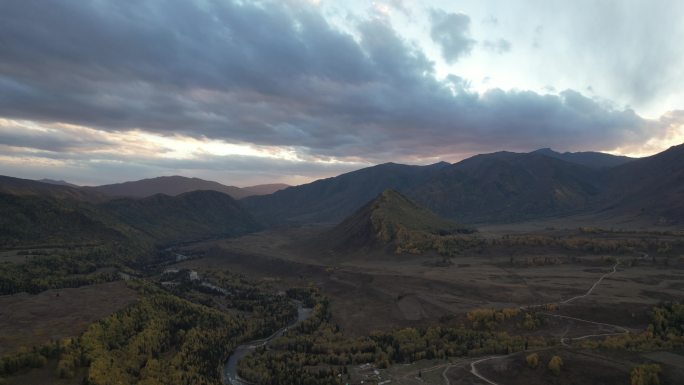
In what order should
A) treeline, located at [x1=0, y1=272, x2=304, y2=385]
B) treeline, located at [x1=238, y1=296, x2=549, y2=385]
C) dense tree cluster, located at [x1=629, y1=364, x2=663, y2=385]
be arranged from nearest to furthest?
dense tree cluster, located at [x1=629, y1=364, x2=663, y2=385] < treeline, located at [x1=0, y1=272, x2=304, y2=385] < treeline, located at [x1=238, y1=296, x2=549, y2=385]

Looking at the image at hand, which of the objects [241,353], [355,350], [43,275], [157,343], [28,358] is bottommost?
[241,353]

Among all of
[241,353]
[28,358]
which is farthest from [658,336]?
[28,358]

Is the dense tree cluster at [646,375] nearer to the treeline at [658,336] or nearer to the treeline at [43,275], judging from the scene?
the treeline at [658,336]

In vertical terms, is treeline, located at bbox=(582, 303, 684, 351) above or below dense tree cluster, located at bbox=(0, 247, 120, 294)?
above

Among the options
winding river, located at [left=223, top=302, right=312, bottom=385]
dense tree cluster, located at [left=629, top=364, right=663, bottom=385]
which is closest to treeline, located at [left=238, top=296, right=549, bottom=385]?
winding river, located at [left=223, top=302, right=312, bottom=385]

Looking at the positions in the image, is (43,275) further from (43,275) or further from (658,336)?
(658,336)

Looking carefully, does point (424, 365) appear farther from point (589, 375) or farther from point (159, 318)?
point (159, 318)

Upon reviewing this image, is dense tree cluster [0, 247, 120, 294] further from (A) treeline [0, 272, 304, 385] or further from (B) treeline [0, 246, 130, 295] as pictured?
(A) treeline [0, 272, 304, 385]
